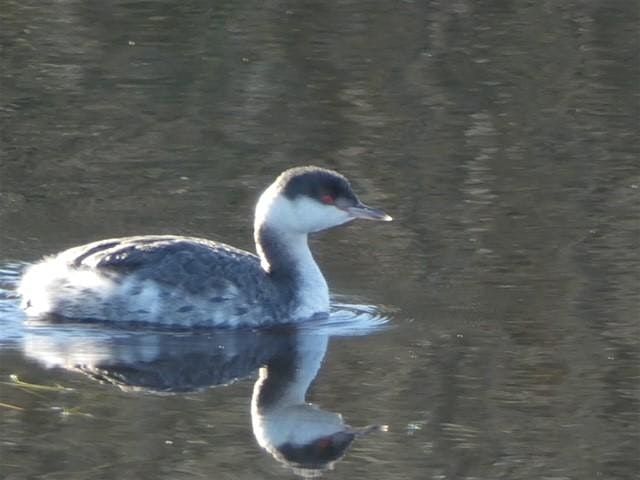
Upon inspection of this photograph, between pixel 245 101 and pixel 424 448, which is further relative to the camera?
pixel 245 101

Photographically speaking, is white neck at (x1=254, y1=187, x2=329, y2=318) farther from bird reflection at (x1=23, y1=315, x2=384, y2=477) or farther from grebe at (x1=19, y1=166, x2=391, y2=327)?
bird reflection at (x1=23, y1=315, x2=384, y2=477)

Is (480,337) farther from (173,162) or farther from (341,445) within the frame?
(173,162)

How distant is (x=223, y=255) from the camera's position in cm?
1005

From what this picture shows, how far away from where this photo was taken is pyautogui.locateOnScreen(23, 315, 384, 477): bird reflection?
805 centimetres

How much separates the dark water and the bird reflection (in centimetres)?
3

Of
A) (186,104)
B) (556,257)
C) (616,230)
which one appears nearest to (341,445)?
(556,257)

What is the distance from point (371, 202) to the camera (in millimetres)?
12320

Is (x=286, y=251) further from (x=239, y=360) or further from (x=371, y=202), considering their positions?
(x=371, y=202)

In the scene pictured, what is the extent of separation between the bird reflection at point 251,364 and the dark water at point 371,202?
3 centimetres

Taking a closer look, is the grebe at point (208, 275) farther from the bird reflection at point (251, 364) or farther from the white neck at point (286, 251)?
the bird reflection at point (251, 364)

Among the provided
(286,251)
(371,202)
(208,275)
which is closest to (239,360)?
(208,275)

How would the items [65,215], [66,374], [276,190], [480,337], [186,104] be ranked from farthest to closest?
[186,104] < [65,215] < [276,190] < [480,337] < [66,374]

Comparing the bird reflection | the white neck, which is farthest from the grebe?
the bird reflection

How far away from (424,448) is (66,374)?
1897 millimetres
